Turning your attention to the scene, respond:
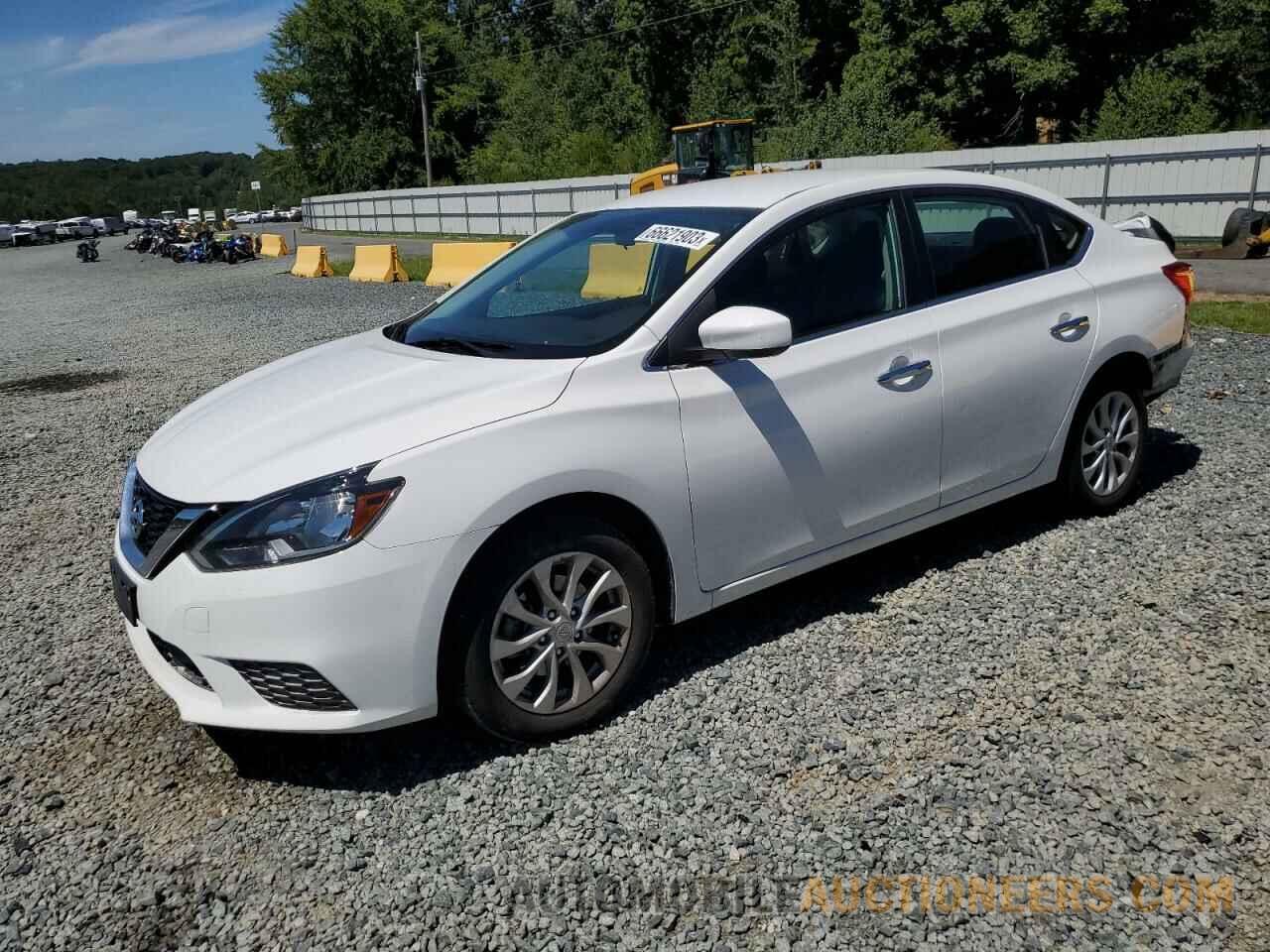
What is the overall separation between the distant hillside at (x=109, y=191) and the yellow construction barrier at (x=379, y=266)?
364 ft

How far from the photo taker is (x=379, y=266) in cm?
2384

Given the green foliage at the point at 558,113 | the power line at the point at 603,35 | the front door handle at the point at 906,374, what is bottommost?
the front door handle at the point at 906,374

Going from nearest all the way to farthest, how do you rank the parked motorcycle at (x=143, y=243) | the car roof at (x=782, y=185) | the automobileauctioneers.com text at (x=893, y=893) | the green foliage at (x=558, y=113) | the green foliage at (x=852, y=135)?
the automobileauctioneers.com text at (x=893, y=893) < the car roof at (x=782, y=185) < the green foliage at (x=852, y=135) < the parked motorcycle at (x=143, y=243) < the green foliage at (x=558, y=113)

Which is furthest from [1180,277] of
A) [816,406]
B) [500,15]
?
[500,15]

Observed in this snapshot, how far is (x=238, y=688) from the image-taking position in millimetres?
3082

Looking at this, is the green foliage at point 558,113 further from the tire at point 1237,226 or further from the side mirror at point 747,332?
the side mirror at point 747,332

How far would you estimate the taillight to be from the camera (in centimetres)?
515

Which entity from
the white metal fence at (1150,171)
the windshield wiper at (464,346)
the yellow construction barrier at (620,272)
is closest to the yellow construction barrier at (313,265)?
the white metal fence at (1150,171)

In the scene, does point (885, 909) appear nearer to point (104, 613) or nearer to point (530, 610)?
point (530, 610)

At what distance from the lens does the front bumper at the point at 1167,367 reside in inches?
199

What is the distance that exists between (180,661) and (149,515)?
1.57 ft

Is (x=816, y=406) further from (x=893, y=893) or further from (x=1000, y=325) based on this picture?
(x=893, y=893)

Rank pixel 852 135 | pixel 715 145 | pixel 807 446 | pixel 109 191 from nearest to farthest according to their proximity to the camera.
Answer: pixel 807 446 → pixel 715 145 → pixel 852 135 → pixel 109 191

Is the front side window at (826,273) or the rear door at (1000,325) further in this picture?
the rear door at (1000,325)
